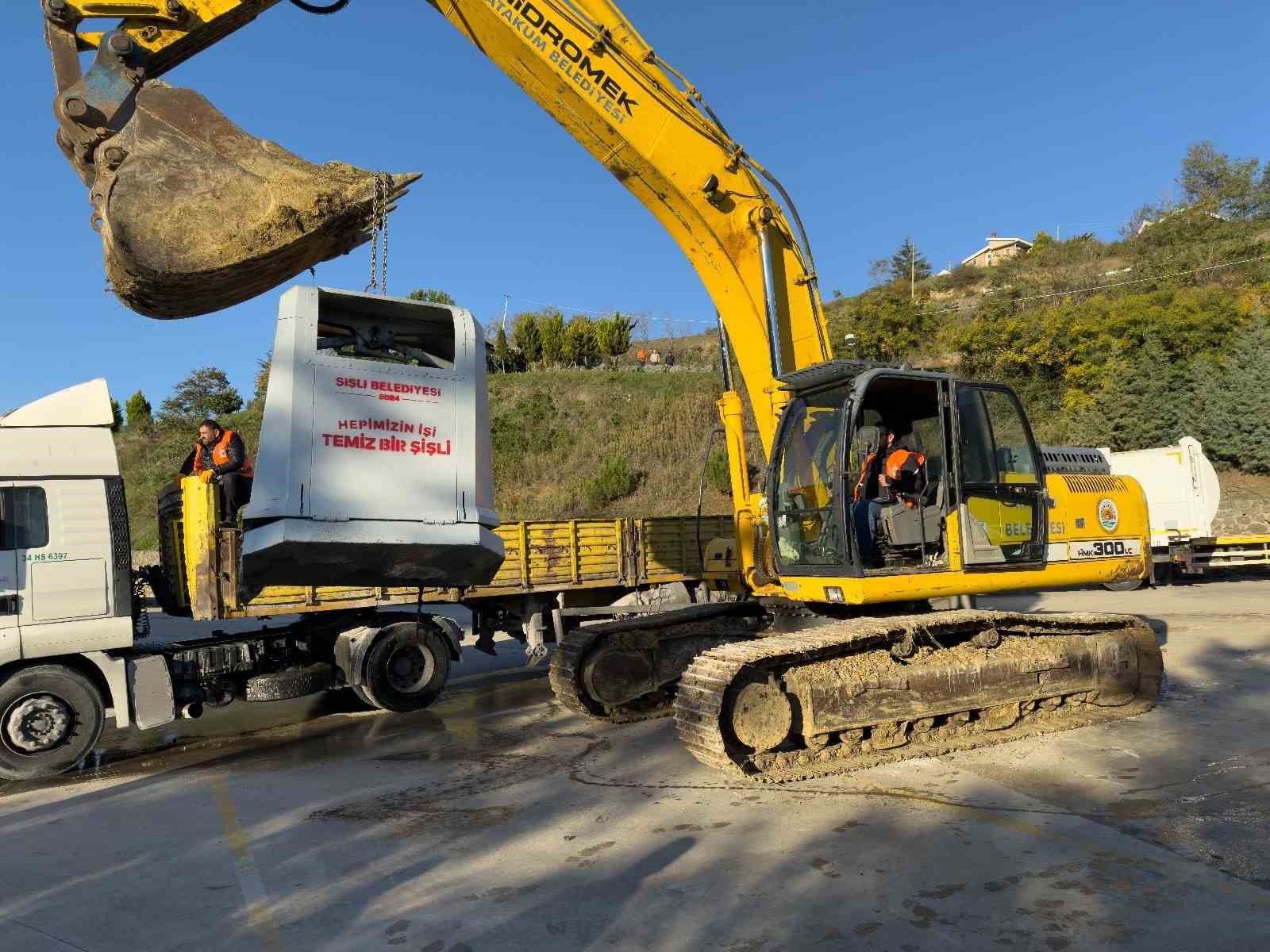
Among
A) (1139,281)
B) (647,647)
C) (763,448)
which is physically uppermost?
(1139,281)

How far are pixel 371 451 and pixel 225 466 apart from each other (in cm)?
349

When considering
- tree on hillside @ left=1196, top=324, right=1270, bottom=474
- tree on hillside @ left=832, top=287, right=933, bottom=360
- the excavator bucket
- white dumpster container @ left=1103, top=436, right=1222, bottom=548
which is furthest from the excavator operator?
tree on hillside @ left=832, top=287, right=933, bottom=360

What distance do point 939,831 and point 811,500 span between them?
8.87 feet

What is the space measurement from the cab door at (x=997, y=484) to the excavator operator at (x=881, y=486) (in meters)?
0.33

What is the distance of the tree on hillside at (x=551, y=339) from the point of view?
128 feet

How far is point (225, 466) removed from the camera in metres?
7.81

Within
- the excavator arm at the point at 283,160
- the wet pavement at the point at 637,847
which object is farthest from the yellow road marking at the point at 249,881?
the excavator arm at the point at 283,160

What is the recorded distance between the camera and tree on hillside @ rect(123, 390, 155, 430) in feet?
125

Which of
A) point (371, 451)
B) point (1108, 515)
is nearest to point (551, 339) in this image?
point (1108, 515)

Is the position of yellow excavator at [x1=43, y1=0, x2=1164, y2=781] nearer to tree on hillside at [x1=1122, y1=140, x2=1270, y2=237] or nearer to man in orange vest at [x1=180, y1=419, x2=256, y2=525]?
man in orange vest at [x1=180, y1=419, x2=256, y2=525]

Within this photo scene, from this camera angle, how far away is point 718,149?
25.3 ft

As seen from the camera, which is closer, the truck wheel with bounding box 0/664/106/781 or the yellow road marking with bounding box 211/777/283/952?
the yellow road marking with bounding box 211/777/283/952

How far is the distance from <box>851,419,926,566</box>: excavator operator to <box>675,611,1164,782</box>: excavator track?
0.63 meters

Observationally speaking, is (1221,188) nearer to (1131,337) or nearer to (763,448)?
(1131,337)
